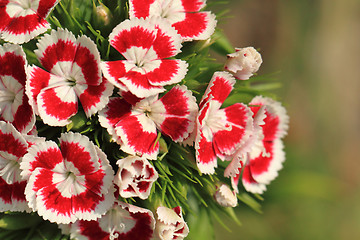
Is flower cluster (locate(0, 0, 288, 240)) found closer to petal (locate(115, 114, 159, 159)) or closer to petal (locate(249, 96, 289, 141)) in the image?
petal (locate(115, 114, 159, 159))

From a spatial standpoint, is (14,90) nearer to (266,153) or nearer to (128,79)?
(128,79)

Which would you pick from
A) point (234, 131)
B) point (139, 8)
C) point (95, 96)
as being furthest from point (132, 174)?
point (139, 8)

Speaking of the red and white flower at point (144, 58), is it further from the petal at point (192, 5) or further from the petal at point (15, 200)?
the petal at point (15, 200)

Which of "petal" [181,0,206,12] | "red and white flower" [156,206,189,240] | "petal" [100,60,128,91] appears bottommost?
"red and white flower" [156,206,189,240]

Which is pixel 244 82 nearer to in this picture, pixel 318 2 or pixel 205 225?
pixel 205 225

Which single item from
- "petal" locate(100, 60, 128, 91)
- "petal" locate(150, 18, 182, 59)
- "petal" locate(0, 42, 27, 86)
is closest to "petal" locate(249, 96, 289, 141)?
"petal" locate(150, 18, 182, 59)

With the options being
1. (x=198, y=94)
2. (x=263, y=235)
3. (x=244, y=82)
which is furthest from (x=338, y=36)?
(x=198, y=94)

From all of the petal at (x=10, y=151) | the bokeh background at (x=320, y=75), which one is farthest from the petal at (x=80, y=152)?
the bokeh background at (x=320, y=75)
